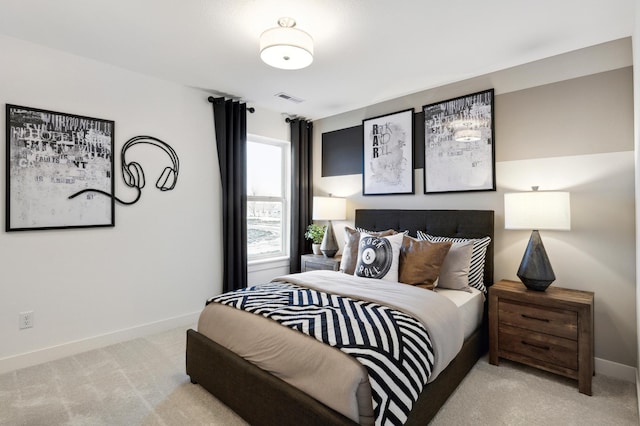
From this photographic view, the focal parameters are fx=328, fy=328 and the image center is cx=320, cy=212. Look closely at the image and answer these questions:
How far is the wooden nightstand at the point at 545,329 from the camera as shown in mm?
2178

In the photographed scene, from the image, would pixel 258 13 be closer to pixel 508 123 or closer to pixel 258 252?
pixel 508 123

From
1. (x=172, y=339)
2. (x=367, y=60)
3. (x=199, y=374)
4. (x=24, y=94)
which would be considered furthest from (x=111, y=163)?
(x=367, y=60)

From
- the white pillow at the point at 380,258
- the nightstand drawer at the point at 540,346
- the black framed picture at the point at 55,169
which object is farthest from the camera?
the white pillow at the point at 380,258

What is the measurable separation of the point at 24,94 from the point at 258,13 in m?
1.97

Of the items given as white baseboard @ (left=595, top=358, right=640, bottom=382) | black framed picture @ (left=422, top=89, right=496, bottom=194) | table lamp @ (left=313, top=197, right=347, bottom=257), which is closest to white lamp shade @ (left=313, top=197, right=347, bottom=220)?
table lamp @ (left=313, top=197, right=347, bottom=257)

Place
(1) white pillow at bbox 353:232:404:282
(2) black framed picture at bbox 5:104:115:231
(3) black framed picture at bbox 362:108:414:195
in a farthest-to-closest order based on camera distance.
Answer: (3) black framed picture at bbox 362:108:414:195 < (1) white pillow at bbox 353:232:404:282 < (2) black framed picture at bbox 5:104:115:231

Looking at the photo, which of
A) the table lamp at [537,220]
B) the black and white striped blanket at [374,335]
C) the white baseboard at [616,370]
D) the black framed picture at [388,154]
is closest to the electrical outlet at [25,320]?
the black and white striped blanket at [374,335]

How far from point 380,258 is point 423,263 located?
347 millimetres

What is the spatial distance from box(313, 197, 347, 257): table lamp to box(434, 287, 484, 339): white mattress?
4.98 feet

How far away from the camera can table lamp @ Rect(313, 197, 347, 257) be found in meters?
3.98

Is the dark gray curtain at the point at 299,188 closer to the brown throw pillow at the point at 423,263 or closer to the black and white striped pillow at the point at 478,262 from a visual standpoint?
the brown throw pillow at the point at 423,263

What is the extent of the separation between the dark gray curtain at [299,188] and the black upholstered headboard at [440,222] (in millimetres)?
947

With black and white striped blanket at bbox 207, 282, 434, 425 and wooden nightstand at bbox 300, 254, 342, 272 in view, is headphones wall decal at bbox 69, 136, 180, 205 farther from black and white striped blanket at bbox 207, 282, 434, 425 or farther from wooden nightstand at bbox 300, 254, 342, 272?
wooden nightstand at bbox 300, 254, 342, 272

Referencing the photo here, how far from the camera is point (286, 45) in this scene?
210 cm
